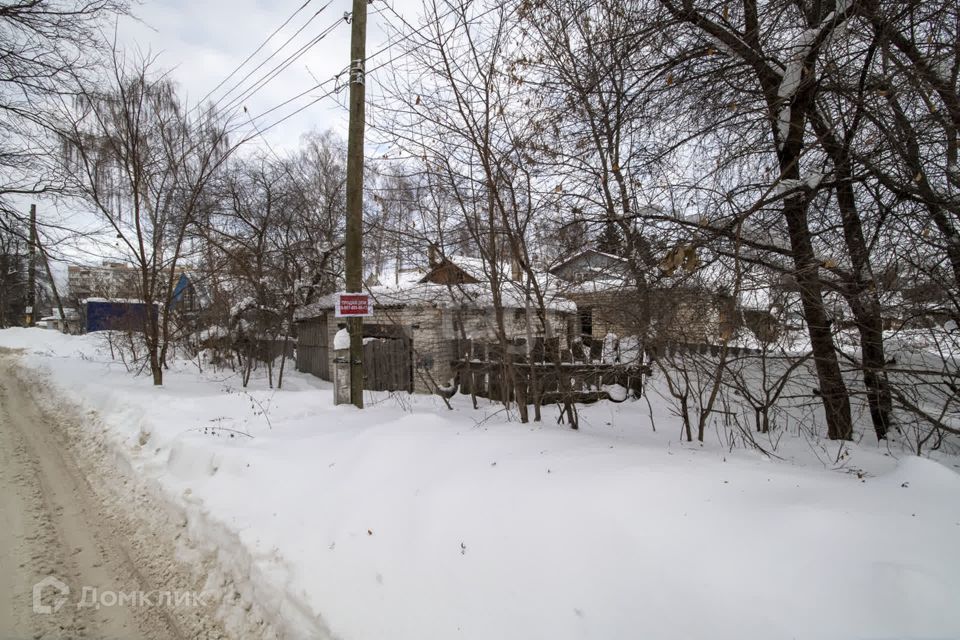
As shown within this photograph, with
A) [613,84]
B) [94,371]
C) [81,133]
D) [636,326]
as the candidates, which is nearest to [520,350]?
[636,326]

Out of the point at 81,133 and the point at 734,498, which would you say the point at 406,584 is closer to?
the point at 734,498

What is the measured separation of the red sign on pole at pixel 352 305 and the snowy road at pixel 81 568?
2.81 meters

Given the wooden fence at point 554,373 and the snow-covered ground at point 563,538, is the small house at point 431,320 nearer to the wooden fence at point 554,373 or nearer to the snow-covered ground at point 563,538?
the wooden fence at point 554,373

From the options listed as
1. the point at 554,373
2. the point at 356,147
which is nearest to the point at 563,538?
the point at 554,373

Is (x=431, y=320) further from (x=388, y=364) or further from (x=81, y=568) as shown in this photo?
(x=81, y=568)

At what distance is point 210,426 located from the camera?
5.57 m

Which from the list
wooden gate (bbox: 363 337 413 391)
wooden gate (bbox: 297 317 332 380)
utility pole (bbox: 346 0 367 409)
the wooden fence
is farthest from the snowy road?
wooden gate (bbox: 297 317 332 380)

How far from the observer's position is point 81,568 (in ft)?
10.7

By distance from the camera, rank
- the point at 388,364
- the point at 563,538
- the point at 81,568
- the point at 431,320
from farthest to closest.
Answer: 1. the point at 431,320
2. the point at 388,364
3. the point at 81,568
4. the point at 563,538

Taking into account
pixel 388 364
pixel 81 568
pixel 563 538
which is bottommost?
pixel 81 568

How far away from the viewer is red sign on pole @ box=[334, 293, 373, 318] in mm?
5945

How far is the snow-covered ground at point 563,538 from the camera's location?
201 centimetres

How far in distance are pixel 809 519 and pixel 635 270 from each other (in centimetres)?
277

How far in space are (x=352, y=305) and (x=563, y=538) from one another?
4209 millimetres
